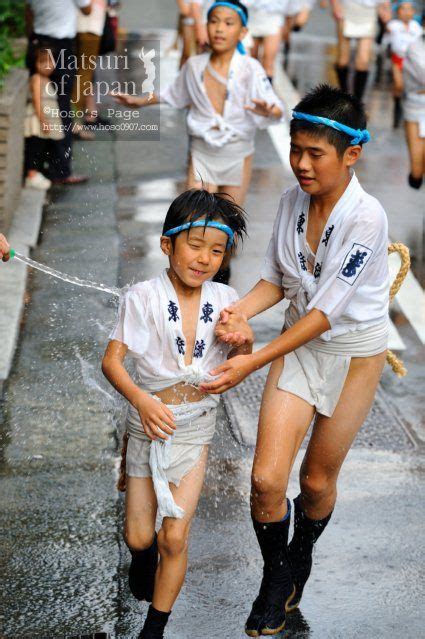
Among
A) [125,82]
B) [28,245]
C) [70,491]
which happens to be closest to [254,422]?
[70,491]

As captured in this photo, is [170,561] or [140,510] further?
[140,510]

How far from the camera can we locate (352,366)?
4.34m

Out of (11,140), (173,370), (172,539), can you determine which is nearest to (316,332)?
(173,370)

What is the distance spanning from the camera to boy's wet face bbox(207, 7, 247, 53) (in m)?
8.06

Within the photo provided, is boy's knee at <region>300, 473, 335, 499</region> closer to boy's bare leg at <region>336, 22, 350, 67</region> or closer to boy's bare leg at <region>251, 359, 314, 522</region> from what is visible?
boy's bare leg at <region>251, 359, 314, 522</region>

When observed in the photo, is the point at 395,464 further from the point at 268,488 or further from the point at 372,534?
the point at 268,488

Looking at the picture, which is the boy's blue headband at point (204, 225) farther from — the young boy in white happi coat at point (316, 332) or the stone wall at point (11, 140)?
the stone wall at point (11, 140)

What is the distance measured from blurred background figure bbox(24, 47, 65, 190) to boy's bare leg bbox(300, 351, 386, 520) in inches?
263

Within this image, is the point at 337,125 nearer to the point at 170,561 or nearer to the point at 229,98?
the point at 170,561

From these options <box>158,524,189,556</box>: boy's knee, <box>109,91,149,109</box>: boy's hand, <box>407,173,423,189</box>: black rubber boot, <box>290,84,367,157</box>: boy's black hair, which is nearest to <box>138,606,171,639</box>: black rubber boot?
<box>158,524,189,556</box>: boy's knee

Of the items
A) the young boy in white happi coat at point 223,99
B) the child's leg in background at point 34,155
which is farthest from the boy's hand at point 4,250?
the child's leg in background at point 34,155

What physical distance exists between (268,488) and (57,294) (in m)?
4.06

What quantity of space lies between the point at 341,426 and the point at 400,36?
443 inches

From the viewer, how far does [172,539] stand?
4008 millimetres
